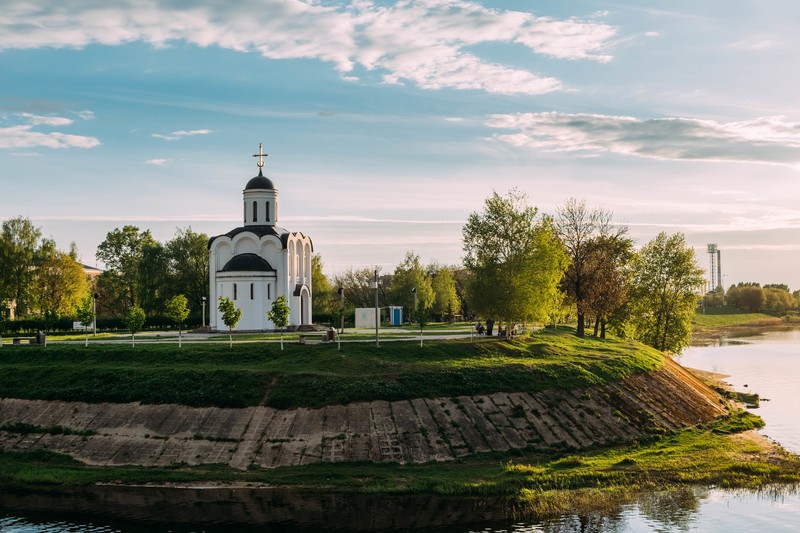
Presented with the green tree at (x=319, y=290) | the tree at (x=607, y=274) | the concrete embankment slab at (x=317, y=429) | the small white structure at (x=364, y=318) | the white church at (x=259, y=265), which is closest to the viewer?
the concrete embankment slab at (x=317, y=429)

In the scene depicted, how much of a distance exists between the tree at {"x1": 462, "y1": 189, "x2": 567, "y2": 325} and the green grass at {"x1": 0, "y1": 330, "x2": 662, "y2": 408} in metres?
3.27

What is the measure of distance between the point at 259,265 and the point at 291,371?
23.5 metres

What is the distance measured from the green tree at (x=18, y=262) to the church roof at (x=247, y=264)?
33.0 metres

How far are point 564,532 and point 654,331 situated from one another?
51.0 metres

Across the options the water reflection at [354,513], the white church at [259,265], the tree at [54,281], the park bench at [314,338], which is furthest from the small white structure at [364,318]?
the water reflection at [354,513]

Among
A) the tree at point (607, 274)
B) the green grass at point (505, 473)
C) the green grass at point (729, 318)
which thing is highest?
the tree at point (607, 274)

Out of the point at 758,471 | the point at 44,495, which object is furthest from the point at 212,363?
the point at 758,471

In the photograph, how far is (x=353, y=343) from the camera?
52188 millimetres

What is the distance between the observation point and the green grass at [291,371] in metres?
43.2

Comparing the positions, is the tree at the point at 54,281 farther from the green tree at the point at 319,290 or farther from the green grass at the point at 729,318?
the green grass at the point at 729,318

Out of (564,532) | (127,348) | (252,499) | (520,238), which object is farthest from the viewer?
(520,238)

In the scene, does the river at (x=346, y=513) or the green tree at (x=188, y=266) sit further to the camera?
the green tree at (x=188, y=266)

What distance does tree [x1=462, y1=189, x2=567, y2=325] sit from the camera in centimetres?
5759

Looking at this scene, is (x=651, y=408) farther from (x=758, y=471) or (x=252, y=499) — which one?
(x=252, y=499)
